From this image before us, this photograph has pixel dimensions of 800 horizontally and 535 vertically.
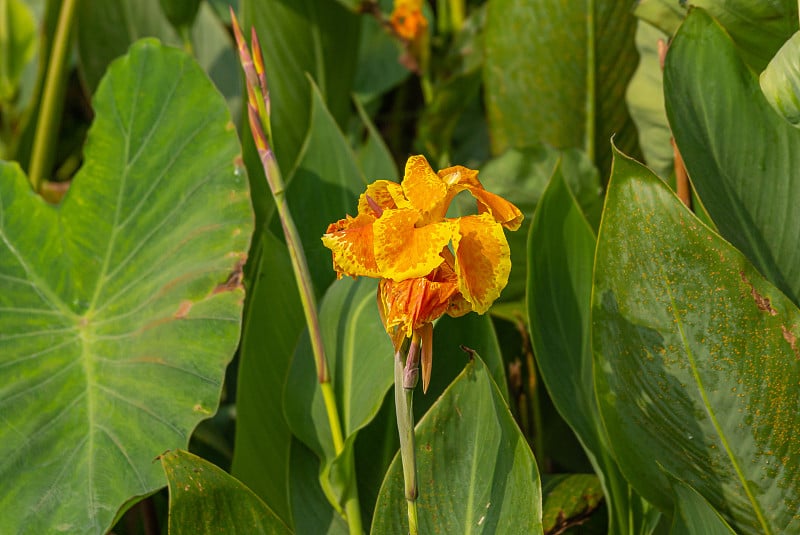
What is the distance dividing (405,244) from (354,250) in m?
0.04

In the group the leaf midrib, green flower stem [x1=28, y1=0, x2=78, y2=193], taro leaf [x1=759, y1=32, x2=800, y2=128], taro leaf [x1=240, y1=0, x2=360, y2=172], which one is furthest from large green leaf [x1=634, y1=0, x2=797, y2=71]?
green flower stem [x1=28, y1=0, x2=78, y2=193]

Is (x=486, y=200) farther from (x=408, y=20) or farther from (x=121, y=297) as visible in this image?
(x=408, y=20)

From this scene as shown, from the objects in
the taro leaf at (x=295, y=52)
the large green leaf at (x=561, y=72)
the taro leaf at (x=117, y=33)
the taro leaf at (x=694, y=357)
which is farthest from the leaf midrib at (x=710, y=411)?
the taro leaf at (x=117, y=33)

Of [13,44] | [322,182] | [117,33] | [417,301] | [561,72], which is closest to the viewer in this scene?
[417,301]

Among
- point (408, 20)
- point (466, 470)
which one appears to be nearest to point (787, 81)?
point (466, 470)

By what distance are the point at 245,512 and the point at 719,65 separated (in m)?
0.63

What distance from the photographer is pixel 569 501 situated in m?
0.98

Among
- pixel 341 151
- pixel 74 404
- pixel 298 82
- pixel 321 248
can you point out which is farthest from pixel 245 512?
pixel 298 82

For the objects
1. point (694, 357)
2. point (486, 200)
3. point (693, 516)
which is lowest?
point (693, 516)

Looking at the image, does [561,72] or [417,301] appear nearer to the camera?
[417,301]

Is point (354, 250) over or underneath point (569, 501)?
over

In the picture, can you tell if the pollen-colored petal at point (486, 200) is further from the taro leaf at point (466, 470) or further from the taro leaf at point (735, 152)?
the taro leaf at point (735, 152)

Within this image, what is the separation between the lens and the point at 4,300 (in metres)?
1.03

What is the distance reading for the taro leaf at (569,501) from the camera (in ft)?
3.16
